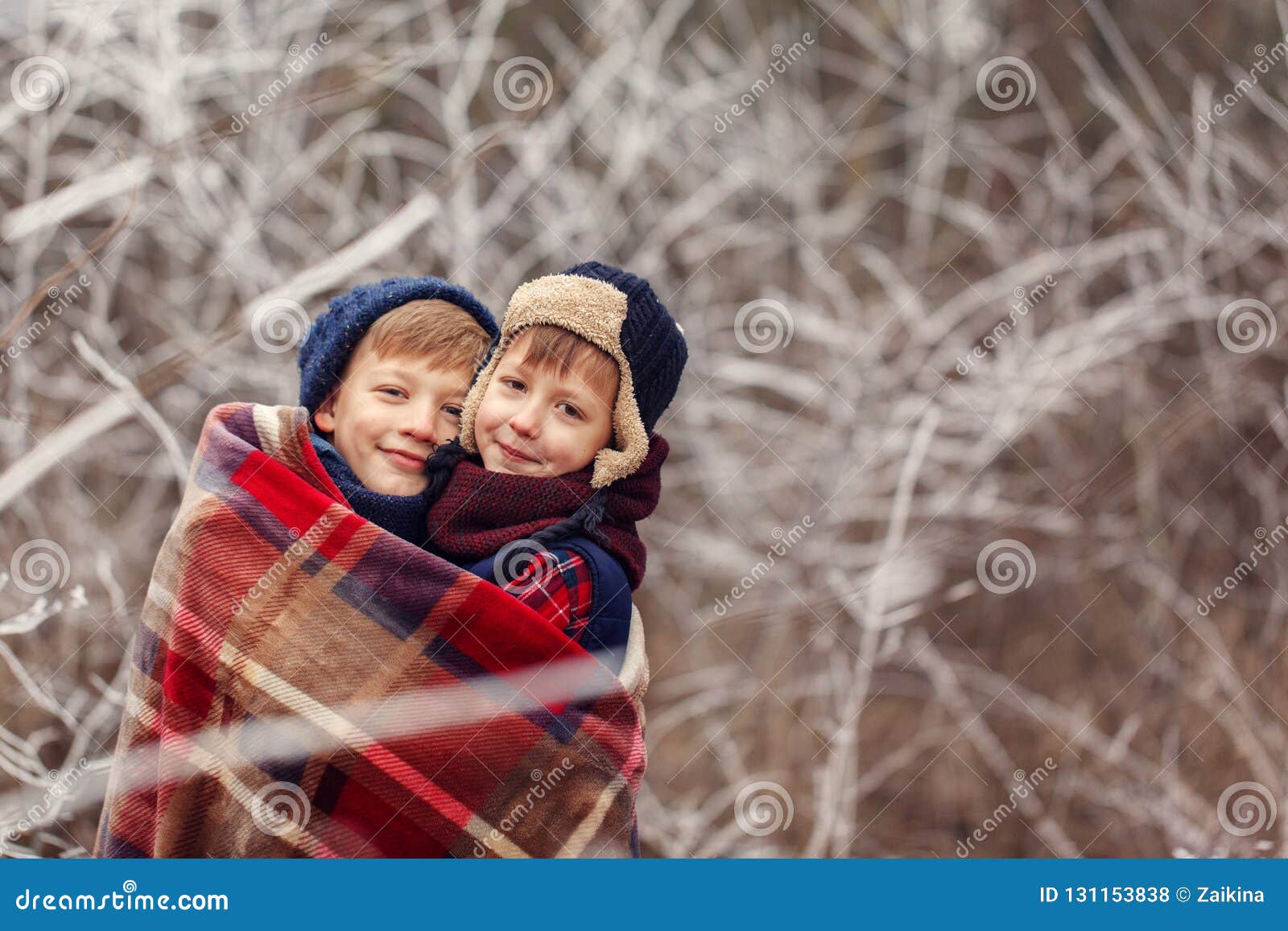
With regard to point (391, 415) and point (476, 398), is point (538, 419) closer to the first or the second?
point (476, 398)

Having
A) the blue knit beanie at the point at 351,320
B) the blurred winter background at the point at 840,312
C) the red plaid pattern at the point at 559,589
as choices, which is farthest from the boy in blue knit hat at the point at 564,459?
the blurred winter background at the point at 840,312

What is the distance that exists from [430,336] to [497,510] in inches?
11.6

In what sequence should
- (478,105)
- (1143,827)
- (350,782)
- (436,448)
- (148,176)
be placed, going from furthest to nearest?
(1143,827)
(478,105)
(148,176)
(436,448)
(350,782)

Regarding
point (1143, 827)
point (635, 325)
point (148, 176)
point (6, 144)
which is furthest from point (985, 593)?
point (6, 144)

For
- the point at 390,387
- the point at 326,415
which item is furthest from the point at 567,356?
the point at 326,415

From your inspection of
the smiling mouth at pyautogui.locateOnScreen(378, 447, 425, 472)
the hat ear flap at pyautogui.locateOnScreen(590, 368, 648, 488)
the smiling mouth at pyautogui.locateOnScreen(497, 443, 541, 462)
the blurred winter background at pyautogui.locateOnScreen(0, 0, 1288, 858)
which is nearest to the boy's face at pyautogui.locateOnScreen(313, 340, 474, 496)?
the smiling mouth at pyautogui.locateOnScreen(378, 447, 425, 472)

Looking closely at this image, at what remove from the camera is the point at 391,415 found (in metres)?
1.51

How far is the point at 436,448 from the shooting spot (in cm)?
152

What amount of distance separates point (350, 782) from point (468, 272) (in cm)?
161

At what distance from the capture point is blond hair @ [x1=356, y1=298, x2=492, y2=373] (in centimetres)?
154

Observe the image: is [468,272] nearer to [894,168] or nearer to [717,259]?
[717,259]

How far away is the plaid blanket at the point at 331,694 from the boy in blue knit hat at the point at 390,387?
0.15 meters

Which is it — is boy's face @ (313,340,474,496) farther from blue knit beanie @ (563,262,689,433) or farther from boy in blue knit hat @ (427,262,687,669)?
blue knit beanie @ (563,262,689,433)

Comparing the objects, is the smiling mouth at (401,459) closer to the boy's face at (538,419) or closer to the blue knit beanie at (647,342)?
the boy's face at (538,419)
